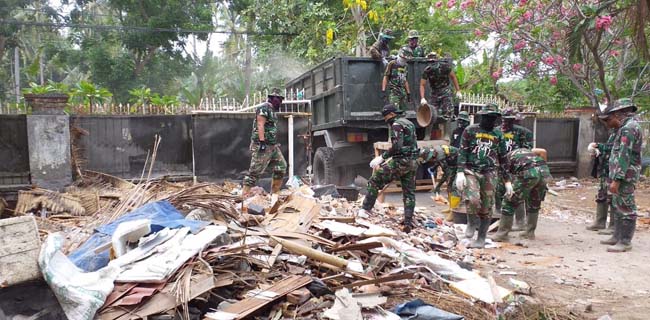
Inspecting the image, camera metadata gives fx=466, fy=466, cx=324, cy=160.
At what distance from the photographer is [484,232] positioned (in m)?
5.59

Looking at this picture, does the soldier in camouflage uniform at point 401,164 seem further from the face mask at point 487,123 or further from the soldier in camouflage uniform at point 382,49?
the soldier in camouflage uniform at point 382,49

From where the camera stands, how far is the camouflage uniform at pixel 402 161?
575 cm

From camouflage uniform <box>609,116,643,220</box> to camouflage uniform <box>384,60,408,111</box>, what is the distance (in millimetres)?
3332

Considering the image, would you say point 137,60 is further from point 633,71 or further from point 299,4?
point 633,71

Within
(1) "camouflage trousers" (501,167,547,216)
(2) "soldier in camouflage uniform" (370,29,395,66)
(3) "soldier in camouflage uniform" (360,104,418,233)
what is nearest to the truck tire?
(2) "soldier in camouflage uniform" (370,29,395,66)

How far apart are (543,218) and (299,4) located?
10.1 m

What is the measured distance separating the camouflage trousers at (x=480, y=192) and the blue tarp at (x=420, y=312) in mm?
2505

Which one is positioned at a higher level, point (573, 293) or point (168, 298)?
point (168, 298)

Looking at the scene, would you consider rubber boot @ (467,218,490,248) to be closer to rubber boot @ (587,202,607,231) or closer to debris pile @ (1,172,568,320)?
debris pile @ (1,172,568,320)

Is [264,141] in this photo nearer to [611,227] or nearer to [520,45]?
[611,227]

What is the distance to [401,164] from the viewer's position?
5.80 m

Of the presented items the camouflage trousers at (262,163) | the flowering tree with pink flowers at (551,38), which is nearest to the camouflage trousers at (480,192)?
the camouflage trousers at (262,163)

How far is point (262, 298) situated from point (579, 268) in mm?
3489

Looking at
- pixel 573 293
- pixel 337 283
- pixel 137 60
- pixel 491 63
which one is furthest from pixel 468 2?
pixel 137 60
